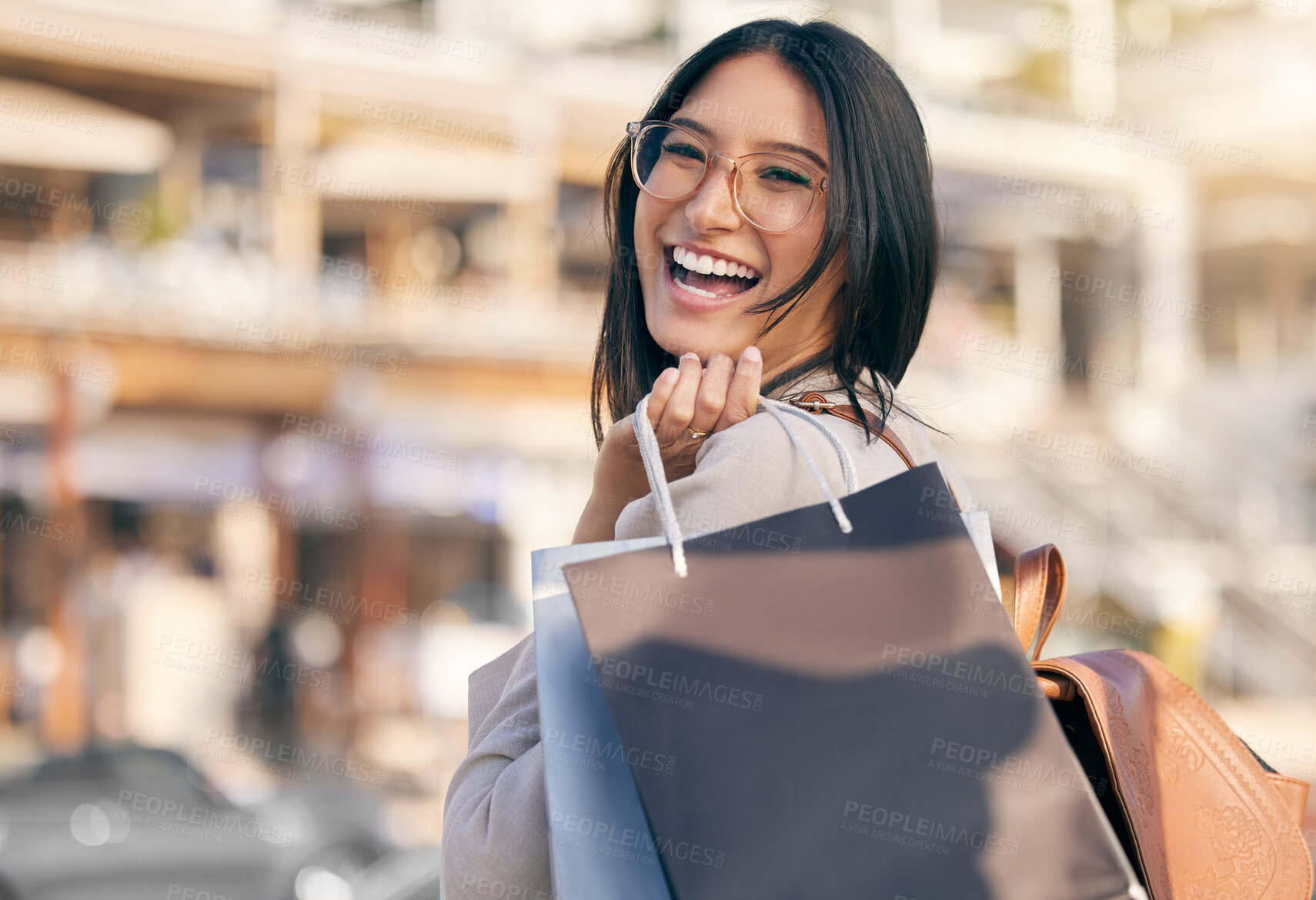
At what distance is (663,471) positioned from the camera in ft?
3.92

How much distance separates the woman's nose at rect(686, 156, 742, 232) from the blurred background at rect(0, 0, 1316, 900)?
24.1 feet

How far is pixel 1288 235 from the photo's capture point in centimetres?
1894

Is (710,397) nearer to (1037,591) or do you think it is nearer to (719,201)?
(719,201)

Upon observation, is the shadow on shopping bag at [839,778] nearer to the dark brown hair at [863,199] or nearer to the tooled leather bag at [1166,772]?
the tooled leather bag at [1166,772]

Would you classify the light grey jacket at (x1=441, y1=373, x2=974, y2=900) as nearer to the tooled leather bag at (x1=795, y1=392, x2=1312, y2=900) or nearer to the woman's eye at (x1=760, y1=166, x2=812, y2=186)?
the tooled leather bag at (x1=795, y1=392, x2=1312, y2=900)

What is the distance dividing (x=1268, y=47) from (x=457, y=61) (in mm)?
11755

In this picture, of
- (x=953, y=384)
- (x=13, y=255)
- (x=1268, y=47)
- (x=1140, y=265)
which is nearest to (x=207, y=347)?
(x=13, y=255)

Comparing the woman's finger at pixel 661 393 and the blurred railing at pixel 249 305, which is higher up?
the blurred railing at pixel 249 305

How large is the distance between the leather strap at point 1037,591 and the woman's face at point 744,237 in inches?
14.5

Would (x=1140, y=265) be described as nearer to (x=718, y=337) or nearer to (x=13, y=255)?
(x=13, y=255)

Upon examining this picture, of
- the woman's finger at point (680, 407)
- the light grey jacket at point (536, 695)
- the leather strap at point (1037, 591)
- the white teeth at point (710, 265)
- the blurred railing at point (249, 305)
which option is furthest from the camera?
the blurred railing at point (249, 305)

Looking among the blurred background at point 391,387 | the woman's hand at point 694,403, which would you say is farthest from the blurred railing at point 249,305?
the woman's hand at point 694,403

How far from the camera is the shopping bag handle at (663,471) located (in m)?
1.10

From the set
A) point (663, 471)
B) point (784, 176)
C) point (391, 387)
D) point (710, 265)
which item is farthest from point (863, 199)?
point (391, 387)
